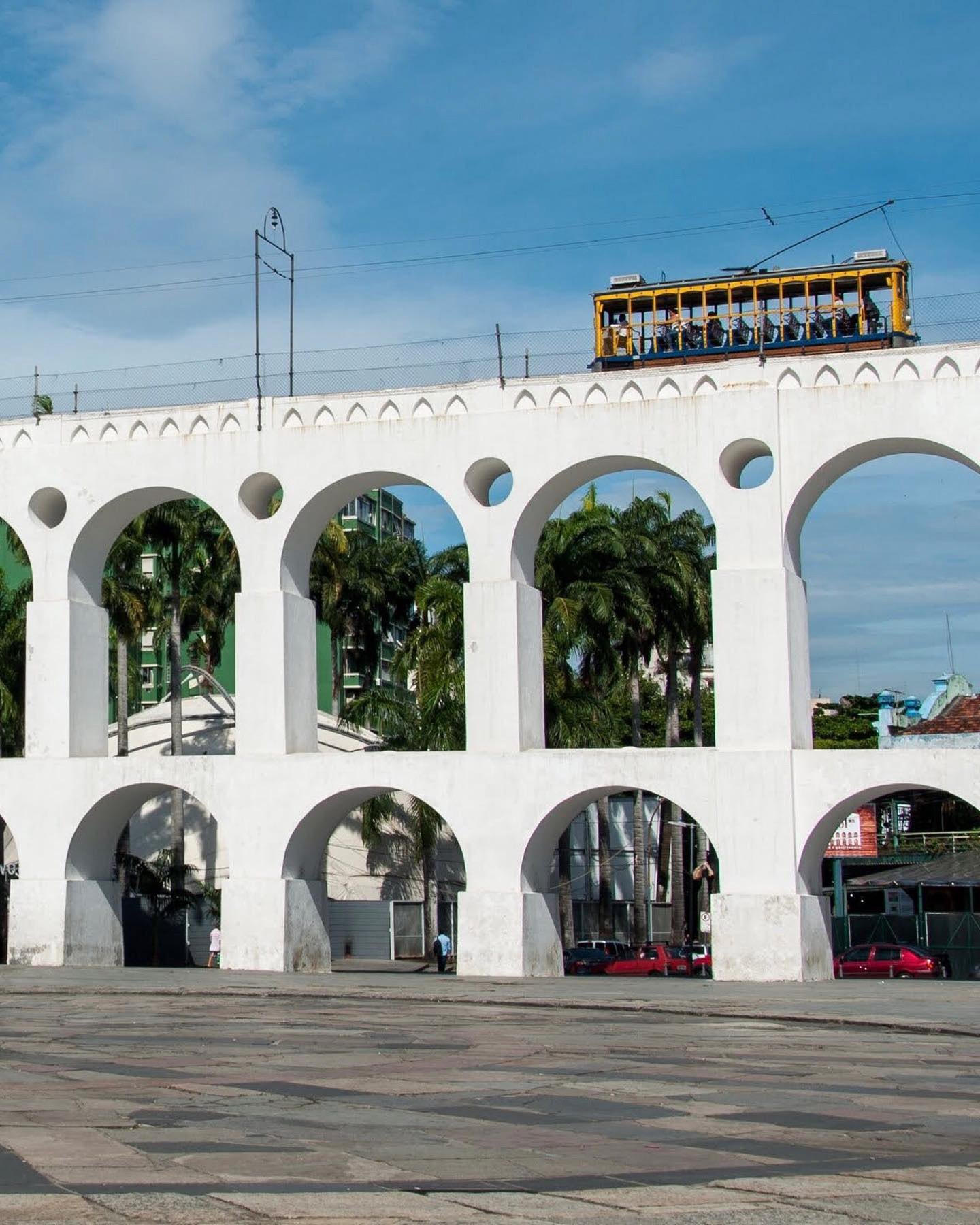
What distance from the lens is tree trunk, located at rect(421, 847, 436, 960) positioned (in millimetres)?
43156

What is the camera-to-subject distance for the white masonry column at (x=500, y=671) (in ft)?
98.2

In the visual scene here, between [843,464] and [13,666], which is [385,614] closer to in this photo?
[13,666]

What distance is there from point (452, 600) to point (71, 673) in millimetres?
9521

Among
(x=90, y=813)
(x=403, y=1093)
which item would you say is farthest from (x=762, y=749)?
(x=403, y=1093)

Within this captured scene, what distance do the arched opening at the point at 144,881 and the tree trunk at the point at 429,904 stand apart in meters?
4.95

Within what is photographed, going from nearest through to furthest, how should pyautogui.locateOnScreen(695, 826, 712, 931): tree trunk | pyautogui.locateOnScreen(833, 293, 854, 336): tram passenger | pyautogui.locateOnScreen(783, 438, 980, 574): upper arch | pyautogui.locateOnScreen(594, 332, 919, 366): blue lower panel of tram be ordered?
pyautogui.locateOnScreen(783, 438, 980, 574): upper arch
pyautogui.locateOnScreen(594, 332, 919, 366): blue lower panel of tram
pyautogui.locateOnScreen(833, 293, 854, 336): tram passenger
pyautogui.locateOnScreen(695, 826, 712, 931): tree trunk

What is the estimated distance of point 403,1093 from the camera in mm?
12547

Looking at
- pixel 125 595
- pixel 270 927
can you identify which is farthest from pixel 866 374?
pixel 125 595

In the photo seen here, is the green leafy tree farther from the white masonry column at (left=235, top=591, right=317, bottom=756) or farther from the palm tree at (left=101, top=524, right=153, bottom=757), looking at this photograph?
the white masonry column at (left=235, top=591, right=317, bottom=756)

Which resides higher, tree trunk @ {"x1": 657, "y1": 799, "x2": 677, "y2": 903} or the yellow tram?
the yellow tram

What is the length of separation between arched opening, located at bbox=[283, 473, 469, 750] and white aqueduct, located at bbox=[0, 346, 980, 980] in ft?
0.98

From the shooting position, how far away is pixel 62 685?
32.9m

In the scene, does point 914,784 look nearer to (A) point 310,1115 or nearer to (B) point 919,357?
(B) point 919,357

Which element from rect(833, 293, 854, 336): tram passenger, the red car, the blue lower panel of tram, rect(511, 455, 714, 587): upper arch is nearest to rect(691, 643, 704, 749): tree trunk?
the red car
